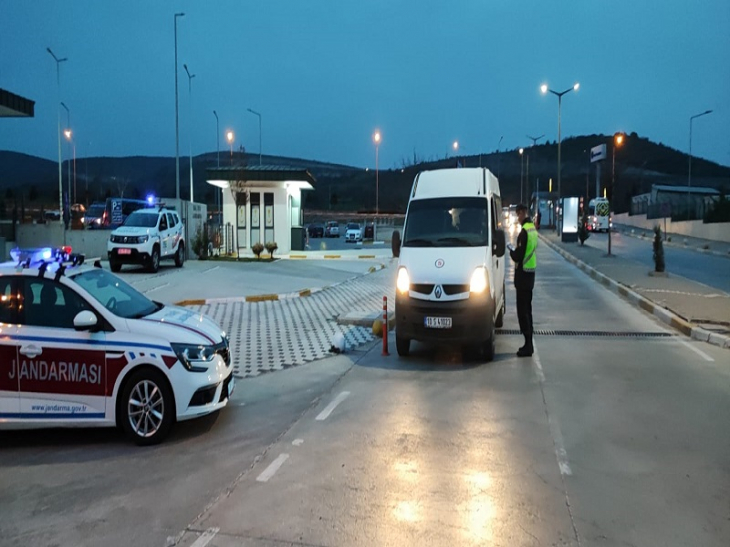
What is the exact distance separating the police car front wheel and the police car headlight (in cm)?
27

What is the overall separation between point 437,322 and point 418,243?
1.58 meters

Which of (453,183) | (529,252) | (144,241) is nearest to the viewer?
(529,252)

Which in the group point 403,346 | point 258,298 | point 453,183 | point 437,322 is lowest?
point 403,346

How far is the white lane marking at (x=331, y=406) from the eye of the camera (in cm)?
738

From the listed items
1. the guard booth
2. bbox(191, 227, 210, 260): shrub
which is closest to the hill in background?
the guard booth

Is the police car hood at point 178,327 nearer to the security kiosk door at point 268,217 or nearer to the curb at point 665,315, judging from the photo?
the curb at point 665,315

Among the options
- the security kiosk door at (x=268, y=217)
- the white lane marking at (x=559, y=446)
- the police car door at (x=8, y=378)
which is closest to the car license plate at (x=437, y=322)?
the white lane marking at (x=559, y=446)

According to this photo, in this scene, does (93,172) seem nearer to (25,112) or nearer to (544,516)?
(25,112)

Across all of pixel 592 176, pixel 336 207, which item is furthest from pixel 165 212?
pixel 592 176

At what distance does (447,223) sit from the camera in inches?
431

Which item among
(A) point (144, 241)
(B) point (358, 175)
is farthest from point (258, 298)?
(B) point (358, 175)

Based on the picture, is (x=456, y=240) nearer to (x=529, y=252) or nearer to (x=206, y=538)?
(x=529, y=252)

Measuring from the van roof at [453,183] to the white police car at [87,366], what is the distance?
595cm

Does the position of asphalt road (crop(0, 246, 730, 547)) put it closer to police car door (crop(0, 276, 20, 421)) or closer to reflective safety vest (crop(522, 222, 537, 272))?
police car door (crop(0, 276, 20, 421))
